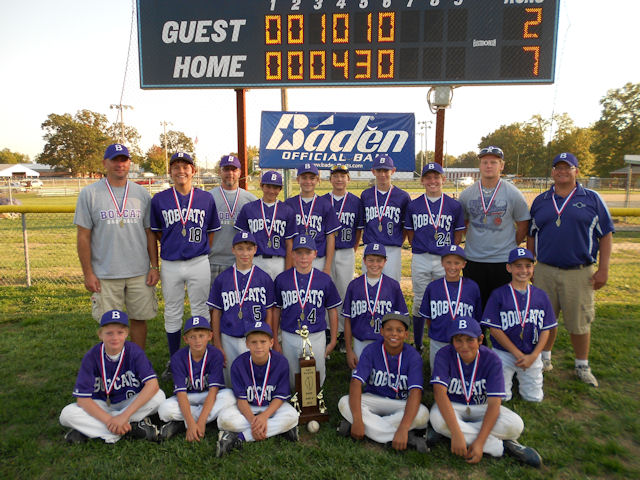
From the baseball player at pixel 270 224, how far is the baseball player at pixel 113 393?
1572mm

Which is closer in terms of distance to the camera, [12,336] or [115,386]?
→ [115,386]

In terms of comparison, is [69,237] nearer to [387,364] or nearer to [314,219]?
[314,219]

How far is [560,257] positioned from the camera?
4145 mm

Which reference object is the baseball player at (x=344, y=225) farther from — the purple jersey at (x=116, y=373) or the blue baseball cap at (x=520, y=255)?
the purple jersey at (x=116, y=373)

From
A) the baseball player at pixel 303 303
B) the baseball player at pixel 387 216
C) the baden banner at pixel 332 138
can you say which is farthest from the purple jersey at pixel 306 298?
the baden banner at pixel 332 138

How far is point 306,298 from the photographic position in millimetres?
4039

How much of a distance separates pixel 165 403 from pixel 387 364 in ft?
5.97

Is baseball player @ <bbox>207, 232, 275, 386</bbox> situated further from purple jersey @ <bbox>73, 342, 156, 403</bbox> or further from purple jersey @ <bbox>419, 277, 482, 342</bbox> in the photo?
purple jersey @ <bbox>419, 277, 482, 342</bbox>

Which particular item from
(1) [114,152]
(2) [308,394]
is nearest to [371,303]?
(2) [308,394]

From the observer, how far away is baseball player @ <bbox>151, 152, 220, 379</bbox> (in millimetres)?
4168

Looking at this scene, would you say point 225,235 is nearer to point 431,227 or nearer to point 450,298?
point 431,227

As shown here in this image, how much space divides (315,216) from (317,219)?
0.13 feet

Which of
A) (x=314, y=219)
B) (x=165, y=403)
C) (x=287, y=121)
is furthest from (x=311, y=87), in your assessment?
(x=165, y=403)

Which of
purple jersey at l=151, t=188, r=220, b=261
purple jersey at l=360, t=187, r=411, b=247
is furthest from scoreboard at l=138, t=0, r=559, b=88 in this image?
purple jersey at l=151, t=188, r=220, b=261
